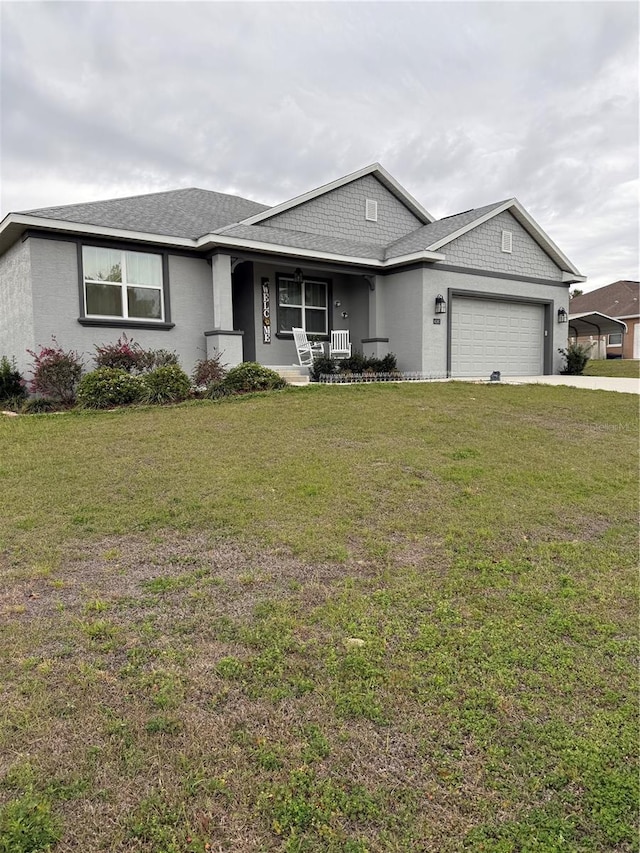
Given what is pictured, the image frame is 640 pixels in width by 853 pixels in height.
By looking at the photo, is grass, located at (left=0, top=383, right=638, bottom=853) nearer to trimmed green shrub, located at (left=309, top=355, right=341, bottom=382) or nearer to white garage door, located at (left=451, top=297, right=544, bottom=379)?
trimmed green shrub, located at (left=309, top=355, right=341, bottom=382)

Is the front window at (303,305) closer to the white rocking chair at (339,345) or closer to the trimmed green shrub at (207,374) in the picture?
the white rocking chair at (339,345)

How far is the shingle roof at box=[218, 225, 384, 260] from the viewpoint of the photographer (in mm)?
12734

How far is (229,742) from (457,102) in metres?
16.4

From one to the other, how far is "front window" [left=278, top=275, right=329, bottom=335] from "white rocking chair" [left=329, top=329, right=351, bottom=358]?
106 cm

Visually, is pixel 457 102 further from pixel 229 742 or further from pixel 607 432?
pixel 229 742

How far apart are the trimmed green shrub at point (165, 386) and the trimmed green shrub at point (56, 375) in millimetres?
1521

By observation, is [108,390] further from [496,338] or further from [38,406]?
[496,338]

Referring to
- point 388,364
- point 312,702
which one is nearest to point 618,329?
point 388,364

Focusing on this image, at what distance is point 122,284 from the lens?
1190 cm

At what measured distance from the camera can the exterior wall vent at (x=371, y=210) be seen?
15.7m

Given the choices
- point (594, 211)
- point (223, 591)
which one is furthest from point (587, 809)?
point (594, 211)

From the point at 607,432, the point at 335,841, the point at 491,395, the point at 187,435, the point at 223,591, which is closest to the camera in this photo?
the point at 335,841

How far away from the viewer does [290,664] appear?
8.25ft

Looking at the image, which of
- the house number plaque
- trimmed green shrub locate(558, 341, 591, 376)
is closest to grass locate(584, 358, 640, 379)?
trimmed green shrub locate(558, 341, 591, 376)
